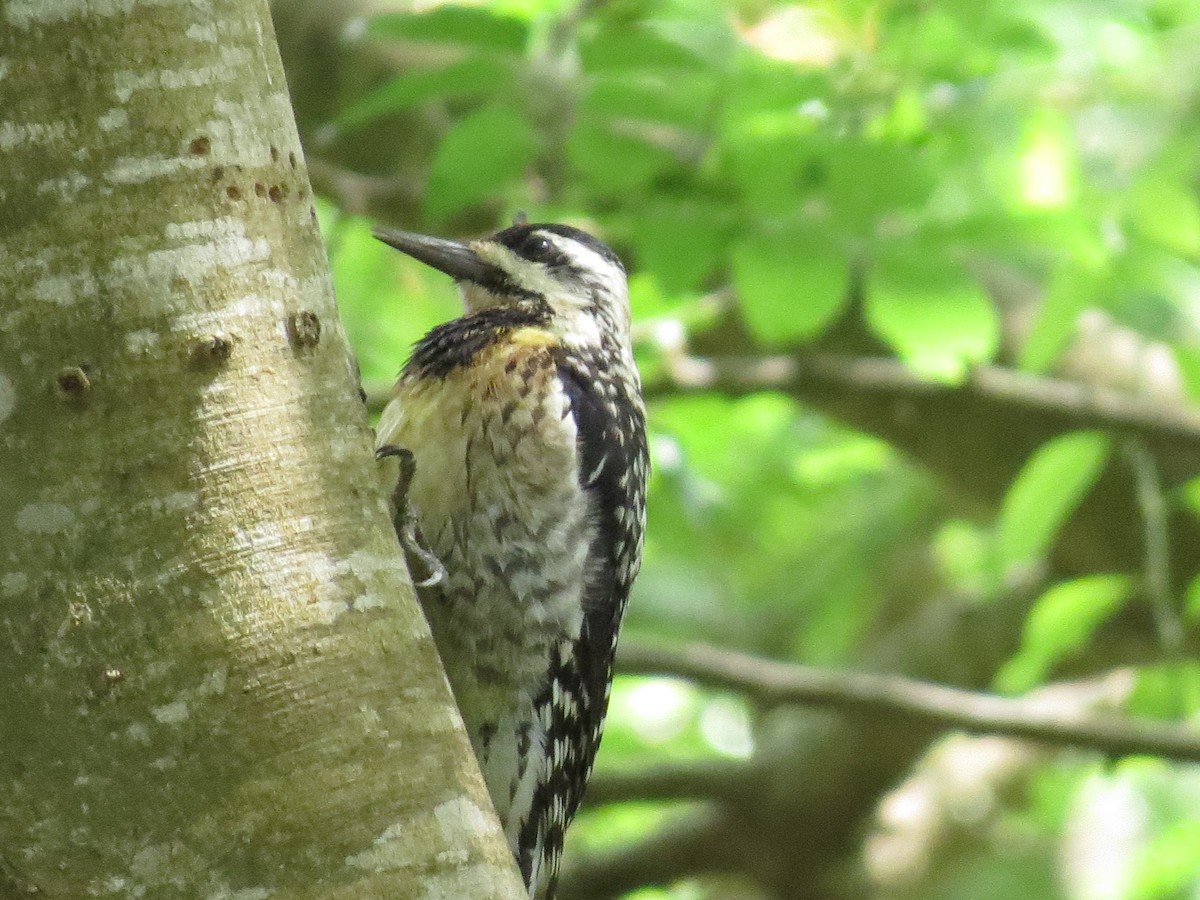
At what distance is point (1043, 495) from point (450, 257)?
1.66 meters

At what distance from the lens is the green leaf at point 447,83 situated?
3.23m

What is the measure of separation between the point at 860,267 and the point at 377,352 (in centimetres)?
243

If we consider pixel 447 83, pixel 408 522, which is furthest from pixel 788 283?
pixel 408 522

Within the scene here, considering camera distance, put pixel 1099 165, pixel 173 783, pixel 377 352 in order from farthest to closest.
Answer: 1. pixel 377 352
2. pixel 1099 165
3. pixel 173 783

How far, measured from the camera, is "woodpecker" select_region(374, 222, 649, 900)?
2.98 meters

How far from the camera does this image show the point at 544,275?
365 cm

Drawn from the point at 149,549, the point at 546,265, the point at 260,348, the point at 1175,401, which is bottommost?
the point at 1175,401

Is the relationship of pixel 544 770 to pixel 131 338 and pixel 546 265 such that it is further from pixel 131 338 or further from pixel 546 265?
pixel 131 338

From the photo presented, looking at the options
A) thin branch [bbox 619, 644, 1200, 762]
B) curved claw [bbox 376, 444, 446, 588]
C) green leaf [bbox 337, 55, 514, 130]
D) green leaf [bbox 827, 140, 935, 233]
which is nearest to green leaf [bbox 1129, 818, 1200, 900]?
thin branch [bbox 619, 644, 1200, 762]

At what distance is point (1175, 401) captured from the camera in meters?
4.75

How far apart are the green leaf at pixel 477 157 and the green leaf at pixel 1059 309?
1.24 metres

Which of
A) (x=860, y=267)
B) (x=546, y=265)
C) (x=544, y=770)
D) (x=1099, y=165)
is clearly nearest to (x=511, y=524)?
(x=544, y=770)

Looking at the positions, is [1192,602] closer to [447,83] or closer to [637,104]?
[637,104]

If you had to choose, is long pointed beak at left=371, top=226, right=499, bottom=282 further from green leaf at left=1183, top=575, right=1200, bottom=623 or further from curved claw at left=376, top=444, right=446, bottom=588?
green leaf at left=1183, top=575, right=1200, bottom=623
